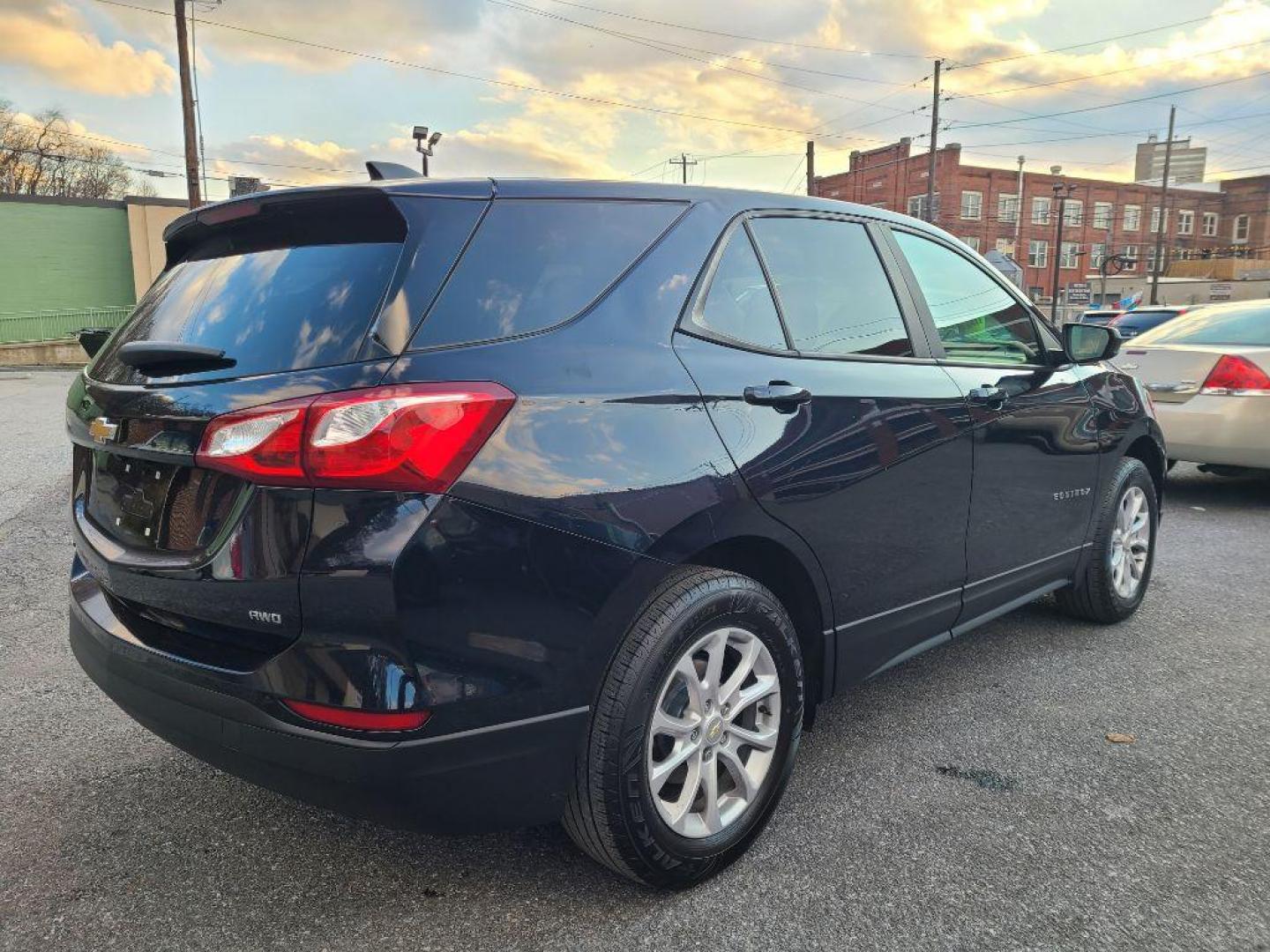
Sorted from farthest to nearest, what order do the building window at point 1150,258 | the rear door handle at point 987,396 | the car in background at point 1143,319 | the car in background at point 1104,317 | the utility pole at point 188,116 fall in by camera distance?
the building window at point 1150,258 < the utility pole at point 188,116 < the car in background at point 1104,317 < the car in background at point 1143,319 < the rear door handle at point 987,396

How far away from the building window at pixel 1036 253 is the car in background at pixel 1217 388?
6675 cm

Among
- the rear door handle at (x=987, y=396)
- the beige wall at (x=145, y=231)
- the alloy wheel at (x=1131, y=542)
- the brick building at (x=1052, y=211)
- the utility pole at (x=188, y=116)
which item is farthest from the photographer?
the brick building at (x=1052, y=211)

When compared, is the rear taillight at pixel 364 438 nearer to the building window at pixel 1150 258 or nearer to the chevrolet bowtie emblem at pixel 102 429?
the chevrolet bowtie emblem at pixel 102 429

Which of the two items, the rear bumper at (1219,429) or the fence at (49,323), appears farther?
the fence at (49,323)

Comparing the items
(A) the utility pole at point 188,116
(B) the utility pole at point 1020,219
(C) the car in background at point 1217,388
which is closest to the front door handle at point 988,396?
(C) the car in background at point 1217,388

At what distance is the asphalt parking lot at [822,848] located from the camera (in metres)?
2.10

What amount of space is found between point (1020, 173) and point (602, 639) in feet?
236

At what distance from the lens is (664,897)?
→ 7.30ft

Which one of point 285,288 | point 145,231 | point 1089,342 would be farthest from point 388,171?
point 145,231

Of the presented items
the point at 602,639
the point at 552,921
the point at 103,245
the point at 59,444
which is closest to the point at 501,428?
the point at 602,639

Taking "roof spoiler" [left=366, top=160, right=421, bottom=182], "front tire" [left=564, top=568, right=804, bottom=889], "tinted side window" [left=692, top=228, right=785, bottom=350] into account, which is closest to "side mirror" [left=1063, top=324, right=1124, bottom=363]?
"tinted side window" [left=692, top=228, right=785, bottom=350]

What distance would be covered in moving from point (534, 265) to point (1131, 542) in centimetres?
347

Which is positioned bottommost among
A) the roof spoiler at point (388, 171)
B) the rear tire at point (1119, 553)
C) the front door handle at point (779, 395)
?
the rear tire at point (1119, 553)

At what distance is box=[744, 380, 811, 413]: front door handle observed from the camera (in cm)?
235
